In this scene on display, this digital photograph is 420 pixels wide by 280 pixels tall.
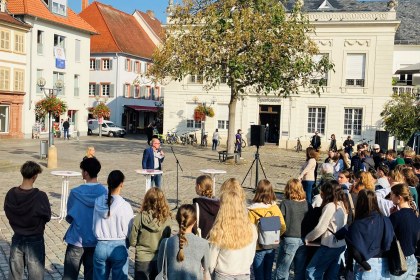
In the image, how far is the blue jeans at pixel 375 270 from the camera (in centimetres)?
546

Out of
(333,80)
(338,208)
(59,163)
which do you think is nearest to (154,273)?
(338,208)

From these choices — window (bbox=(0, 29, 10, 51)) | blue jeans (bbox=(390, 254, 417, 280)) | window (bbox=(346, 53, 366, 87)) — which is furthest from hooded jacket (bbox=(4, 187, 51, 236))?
window (bbox=(0, 29, 10, 51))

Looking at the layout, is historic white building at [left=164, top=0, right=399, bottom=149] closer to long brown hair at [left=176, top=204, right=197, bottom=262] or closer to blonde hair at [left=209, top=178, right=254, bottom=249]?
blonde hair at [left=209, top=178, right=254, bottom=249]

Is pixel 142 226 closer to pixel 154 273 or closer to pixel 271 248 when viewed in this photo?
pixel 154 273

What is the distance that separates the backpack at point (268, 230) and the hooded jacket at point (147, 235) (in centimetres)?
119

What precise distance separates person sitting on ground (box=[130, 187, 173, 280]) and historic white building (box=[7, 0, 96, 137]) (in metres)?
36.7

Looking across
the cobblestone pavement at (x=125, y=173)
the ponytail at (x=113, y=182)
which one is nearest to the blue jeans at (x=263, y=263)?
the ponytail at (x=113, y=182)

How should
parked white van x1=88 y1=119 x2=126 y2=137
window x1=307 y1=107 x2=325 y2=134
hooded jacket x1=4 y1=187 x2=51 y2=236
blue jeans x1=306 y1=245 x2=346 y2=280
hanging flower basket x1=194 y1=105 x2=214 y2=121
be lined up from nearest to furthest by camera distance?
1. hooded jacket x1=4 y1=187 x2=51 y2=236
2. blue jeans x1=306 y1=245 x2=346 y2=280
3. window x1=307 y1=107 x2=325 y2=134
4. hanging flower basket x1=194 y1=105 x2=214 y2=121
5. parked white van x1=88 y1=119 x2=126 y2=137

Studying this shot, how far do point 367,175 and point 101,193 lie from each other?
393cm

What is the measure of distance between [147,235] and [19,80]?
3695 cm

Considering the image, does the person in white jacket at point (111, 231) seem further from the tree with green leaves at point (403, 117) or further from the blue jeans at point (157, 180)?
the tree with green leaves at point (403, 117)

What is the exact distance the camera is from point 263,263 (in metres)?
6.18

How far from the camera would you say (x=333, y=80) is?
35938mm

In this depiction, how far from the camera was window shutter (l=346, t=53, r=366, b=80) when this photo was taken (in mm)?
35312
